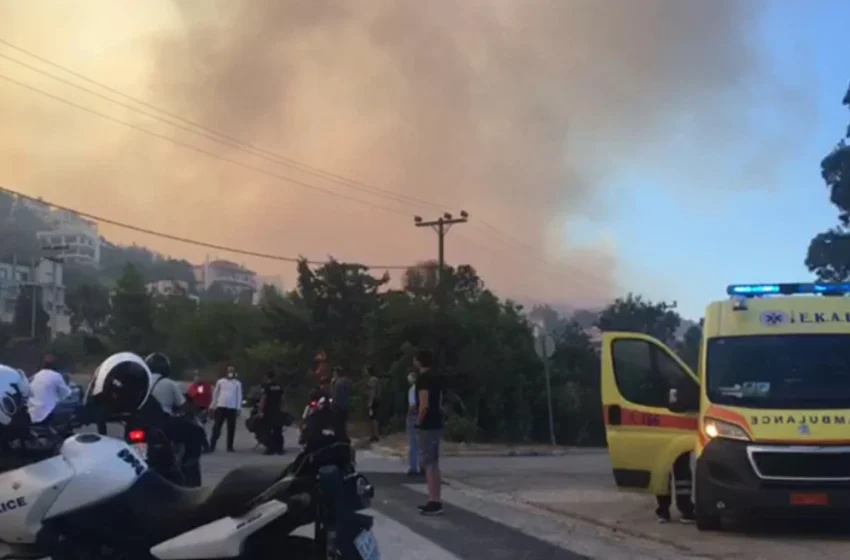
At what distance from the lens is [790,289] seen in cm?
1171

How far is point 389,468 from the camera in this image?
18266 mm

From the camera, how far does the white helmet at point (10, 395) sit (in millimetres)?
6113

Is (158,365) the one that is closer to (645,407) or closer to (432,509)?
(432,509)

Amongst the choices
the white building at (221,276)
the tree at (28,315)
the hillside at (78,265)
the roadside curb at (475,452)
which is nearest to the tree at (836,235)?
the roadside curb at (475,452)

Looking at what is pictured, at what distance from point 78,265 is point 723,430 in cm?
9745

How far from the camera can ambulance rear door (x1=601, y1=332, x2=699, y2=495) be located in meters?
11.5

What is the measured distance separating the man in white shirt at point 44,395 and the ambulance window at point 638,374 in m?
5.66

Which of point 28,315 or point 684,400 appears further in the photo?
point 28,315

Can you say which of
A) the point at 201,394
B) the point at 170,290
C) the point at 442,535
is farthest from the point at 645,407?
the point at 170,290

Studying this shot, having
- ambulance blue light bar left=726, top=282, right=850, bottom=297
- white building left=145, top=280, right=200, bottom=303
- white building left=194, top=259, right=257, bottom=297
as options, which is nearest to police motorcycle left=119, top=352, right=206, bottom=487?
ambulance blue light bar left=726, top=282, right=850, bottom=297

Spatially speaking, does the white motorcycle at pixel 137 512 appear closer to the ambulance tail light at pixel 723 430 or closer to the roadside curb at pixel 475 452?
the ambulance tail light at pixel 723 430

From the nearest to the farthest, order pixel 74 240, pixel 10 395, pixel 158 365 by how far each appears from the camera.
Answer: pixel 10 395, pixel 158 365, pixel 74 240

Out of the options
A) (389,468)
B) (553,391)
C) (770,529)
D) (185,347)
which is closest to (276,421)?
(389,468)

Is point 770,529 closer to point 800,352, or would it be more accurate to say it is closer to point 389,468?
point 800,352
